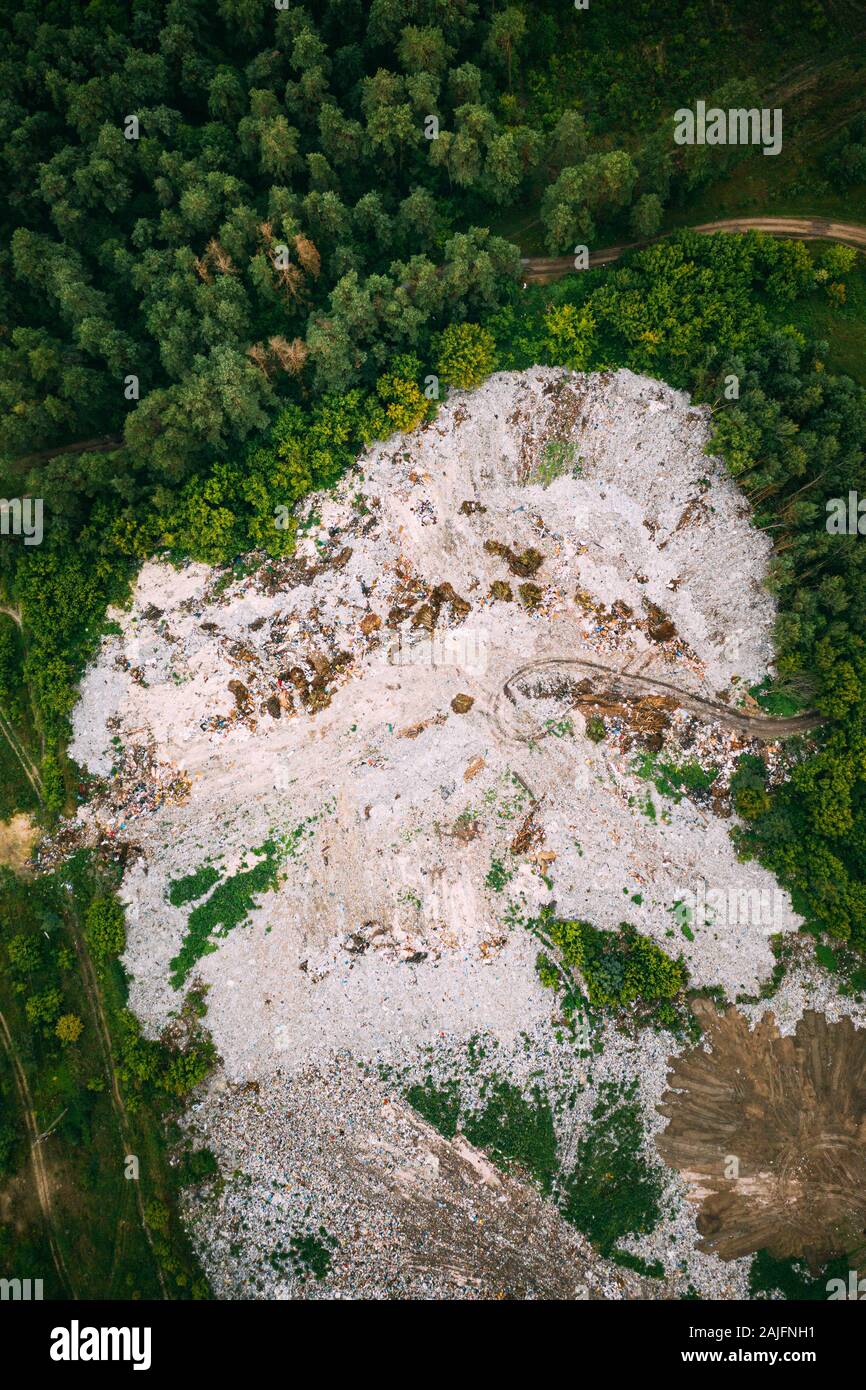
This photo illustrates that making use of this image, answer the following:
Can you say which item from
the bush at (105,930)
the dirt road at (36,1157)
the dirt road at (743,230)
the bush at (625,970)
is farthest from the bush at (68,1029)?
the dirt road at (743,230)

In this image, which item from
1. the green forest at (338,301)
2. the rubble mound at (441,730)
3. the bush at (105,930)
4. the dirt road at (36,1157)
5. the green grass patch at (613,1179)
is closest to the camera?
the green grass patch at (613,1179)

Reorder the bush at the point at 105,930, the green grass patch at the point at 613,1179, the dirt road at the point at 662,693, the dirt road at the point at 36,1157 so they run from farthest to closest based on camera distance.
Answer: the dirt road at the point at 662,693, the bush at the point at 105,930, the dirt road at the point at 36,1157, the green grass patch at the point at 613,1179

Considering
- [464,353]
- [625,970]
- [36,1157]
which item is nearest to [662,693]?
[625,970]

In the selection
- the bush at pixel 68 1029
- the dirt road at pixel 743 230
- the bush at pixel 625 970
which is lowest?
the bush at pixel 68 1029

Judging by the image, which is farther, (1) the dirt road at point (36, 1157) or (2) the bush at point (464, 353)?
(2) the bush at point (464, 353)

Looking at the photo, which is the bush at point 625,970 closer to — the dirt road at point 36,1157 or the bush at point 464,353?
the dirt road at point 36,1157

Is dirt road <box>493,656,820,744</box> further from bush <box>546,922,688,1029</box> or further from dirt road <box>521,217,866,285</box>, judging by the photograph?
dirt road <box>521,217,866,285</box>

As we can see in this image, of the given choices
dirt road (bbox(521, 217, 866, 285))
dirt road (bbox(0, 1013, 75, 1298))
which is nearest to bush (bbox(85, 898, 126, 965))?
dirt road (bbox(0, 1013, 75, 1298))

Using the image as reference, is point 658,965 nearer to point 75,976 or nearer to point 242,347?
point 75,976
